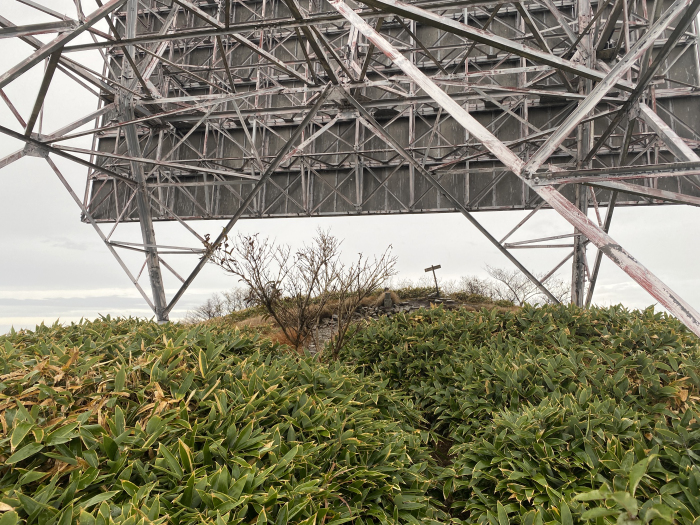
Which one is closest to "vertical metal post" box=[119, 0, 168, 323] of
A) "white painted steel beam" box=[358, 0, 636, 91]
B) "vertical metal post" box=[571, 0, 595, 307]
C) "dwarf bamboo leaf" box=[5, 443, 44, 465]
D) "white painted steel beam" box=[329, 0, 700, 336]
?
"white painted steel beam" box=[358, 0, 636, 91]

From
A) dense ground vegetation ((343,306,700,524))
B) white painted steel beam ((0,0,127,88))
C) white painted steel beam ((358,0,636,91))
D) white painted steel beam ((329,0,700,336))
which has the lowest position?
dense ground vegetation ((343,306,700,524))

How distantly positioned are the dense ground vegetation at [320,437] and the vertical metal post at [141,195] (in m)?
3.20

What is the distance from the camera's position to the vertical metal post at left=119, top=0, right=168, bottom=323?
770cm

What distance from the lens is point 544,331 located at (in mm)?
6797

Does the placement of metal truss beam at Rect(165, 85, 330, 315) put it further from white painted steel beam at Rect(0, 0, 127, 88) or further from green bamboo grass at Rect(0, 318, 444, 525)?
green bamboo grass at Rect(0, 318, 444, 525)

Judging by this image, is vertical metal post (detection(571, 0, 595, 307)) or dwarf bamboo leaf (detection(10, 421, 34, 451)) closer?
dwarf bamboo leaf (detection(10, 421, 34, 451))

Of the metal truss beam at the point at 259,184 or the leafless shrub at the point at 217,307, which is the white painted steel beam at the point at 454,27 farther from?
the leafless shrub at the point at 217,307

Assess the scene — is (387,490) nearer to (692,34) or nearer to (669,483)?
(669,483)

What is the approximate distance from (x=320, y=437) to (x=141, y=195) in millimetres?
7041

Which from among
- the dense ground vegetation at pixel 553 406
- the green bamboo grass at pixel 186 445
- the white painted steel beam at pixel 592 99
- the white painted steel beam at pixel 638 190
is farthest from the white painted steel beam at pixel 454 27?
the green bamboo grass at pixel 186 445

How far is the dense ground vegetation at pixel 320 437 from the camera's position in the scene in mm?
2715

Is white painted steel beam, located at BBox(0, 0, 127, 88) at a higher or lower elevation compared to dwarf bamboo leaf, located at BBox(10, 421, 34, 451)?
higher

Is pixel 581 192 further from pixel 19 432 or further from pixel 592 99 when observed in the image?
pixel 19 432

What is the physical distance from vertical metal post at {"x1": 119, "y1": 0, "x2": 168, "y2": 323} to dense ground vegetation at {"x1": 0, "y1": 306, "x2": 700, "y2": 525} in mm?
3196
